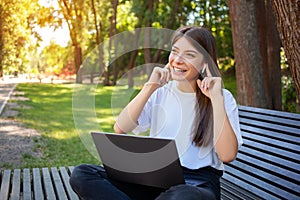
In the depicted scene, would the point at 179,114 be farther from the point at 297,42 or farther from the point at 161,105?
the point at 297,42

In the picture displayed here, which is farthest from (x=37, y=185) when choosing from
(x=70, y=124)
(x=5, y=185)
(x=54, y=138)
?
(x=70, y=124)

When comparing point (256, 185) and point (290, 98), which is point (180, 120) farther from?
point (290, 98)

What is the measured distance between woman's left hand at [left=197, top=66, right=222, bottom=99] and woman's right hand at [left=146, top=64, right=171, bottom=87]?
245 millimetres

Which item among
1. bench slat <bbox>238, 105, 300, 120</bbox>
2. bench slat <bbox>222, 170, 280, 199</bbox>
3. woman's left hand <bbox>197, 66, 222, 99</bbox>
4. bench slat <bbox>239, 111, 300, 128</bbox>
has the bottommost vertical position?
bench slat <bbox>222, 170, 280, 199</bbox>

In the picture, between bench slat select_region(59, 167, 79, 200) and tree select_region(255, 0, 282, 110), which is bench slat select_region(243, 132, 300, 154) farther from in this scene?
tree select_region(255, 0, 282, 110)

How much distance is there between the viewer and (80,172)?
7.38ft

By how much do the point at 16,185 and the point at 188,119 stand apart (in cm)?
161

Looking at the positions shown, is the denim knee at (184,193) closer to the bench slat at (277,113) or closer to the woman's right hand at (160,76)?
the woman's right hand at (160,76)

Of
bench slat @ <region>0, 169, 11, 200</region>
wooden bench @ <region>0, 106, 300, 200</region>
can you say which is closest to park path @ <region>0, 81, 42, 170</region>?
bench slat @ <region>0, 169, 11, 200</region>

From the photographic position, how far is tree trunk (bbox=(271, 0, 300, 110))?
2.33m

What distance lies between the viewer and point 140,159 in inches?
79.6

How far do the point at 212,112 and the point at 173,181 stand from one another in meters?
0.48

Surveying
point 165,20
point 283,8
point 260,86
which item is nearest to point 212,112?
point 283,8

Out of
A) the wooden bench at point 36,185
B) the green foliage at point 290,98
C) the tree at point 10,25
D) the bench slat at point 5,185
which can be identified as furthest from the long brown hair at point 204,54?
the tree at point 10,25
